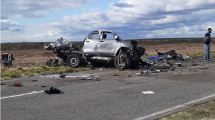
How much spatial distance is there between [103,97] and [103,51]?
10409mm

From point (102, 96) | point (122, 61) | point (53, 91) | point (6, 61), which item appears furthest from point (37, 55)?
point (102, 96)

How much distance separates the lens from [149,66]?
22.7 meters

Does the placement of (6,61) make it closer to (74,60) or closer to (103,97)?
(74,60)

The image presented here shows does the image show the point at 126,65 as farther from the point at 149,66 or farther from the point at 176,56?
the point at 176,56

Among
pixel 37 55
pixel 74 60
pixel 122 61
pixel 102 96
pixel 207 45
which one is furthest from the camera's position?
pixel 37 55

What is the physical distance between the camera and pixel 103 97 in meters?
12.4

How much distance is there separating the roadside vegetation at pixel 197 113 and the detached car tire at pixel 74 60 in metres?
12.7

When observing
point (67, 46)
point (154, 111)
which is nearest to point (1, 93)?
point (154, 111)

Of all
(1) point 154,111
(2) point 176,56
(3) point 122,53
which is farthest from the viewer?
(2) point 176,56

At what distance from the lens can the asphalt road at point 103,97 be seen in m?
10.1

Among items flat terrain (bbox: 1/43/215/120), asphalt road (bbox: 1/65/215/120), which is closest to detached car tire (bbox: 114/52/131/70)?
flat terrain (bbox: 1/43/215/120)

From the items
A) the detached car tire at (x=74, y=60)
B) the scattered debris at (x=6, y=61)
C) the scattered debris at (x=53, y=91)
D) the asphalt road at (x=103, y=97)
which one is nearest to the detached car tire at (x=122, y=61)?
the detached car tire at (x=74, y=60)

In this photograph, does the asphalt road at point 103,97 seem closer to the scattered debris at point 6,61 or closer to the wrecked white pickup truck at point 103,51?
the wrecked white pickup truck at point 103,51

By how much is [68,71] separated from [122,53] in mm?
2853
